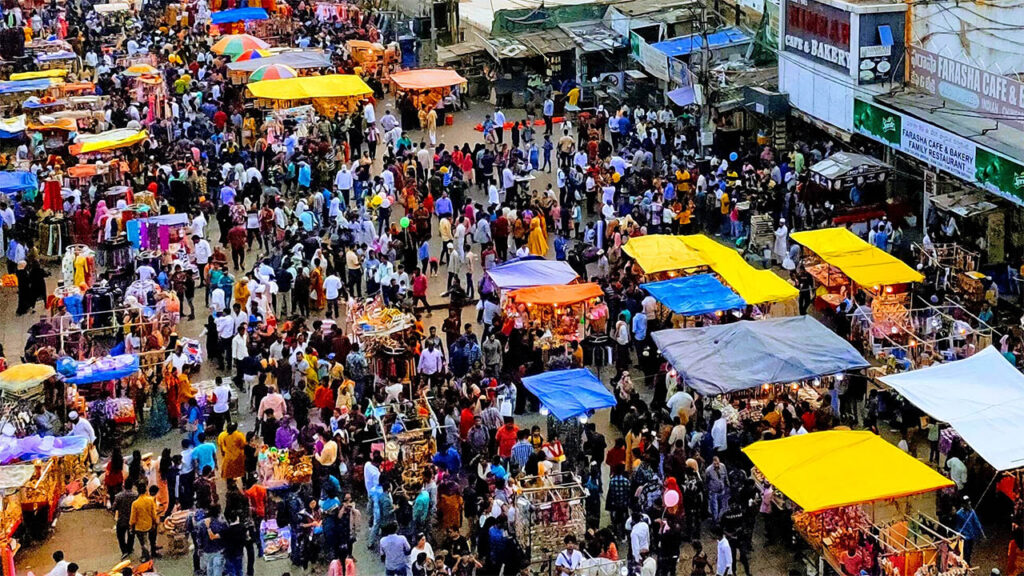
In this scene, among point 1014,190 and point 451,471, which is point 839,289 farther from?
point 451,471

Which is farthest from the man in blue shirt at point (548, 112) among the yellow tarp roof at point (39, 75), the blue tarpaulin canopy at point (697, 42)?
the yellow tarp roof at point (39, 75)

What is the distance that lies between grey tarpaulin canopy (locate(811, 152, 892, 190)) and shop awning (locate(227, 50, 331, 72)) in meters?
15.3

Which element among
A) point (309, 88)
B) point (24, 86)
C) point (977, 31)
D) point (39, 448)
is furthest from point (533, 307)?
point (24, 86)

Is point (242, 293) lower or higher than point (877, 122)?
lower

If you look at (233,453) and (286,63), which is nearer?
(233,453)

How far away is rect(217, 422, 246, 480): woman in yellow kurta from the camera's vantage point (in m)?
20.5

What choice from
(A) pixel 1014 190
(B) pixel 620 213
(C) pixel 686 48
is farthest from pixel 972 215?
(C) pixel 686 48

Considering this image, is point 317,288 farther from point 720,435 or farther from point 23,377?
point 720,435

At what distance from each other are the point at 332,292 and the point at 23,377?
6.14 meters

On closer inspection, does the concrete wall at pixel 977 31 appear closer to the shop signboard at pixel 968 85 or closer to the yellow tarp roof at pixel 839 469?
the shop signboard at pixel 968 85

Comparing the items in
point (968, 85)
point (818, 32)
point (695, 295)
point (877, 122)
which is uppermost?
point (818, 32)

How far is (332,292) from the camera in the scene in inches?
1044

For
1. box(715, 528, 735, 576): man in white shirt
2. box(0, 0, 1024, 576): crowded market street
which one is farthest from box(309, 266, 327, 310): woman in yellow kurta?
box(715, 528, 735, 576): man in white shirt

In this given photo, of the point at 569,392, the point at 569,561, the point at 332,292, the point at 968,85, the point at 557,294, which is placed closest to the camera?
the point at 569,561
